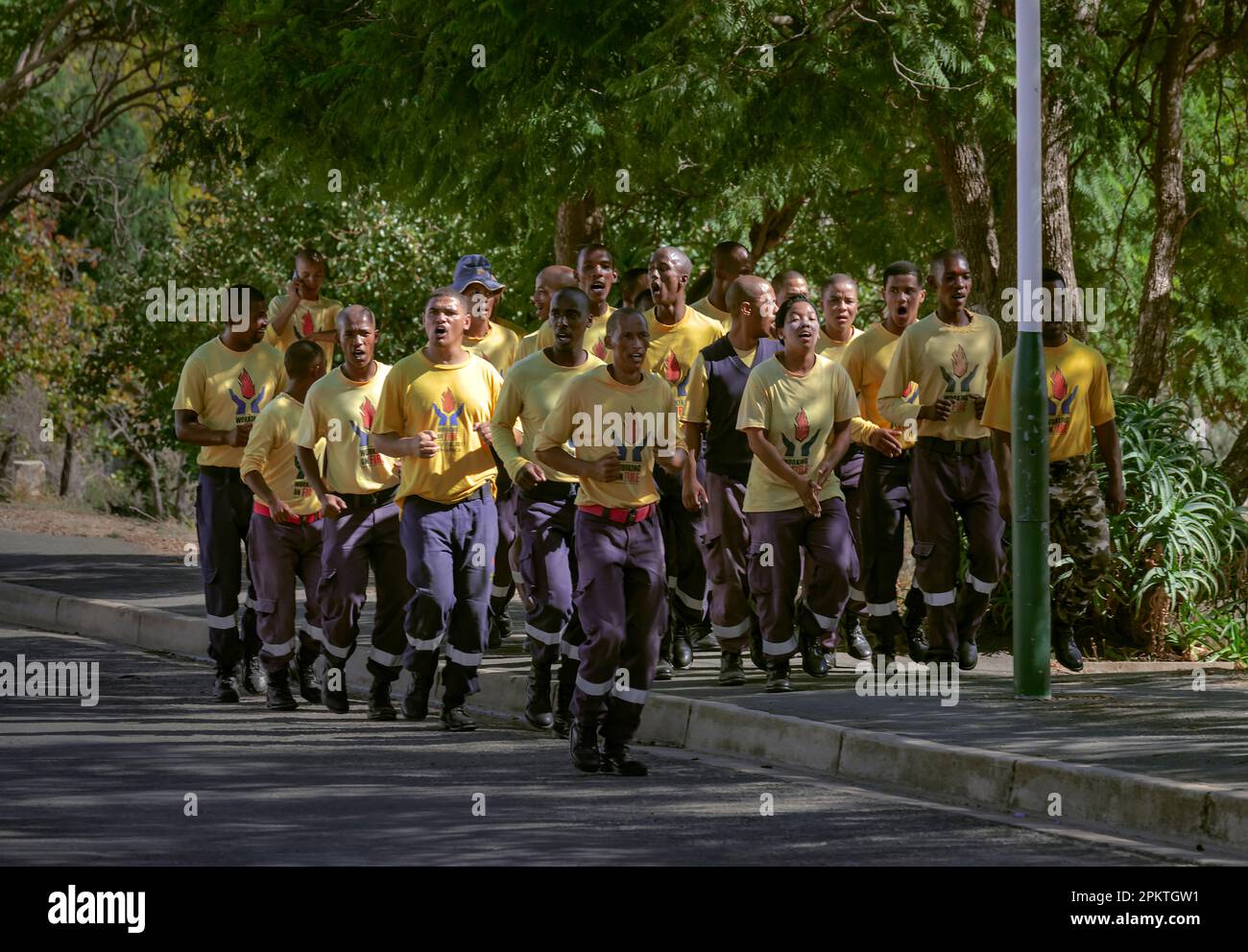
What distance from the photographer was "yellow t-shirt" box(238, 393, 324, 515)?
37.2 ft

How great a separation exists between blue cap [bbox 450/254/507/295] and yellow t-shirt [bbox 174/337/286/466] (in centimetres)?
123

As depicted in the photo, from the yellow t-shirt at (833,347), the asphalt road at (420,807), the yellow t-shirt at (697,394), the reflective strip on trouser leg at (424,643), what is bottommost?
the asphalt road at (420,807)

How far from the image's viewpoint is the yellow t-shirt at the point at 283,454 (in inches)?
446

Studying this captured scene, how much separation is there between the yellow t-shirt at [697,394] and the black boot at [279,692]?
102 inches

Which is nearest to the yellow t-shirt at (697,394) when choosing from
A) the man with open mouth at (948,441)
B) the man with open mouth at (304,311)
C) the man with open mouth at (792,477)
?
the man with open mouth at (792,477)

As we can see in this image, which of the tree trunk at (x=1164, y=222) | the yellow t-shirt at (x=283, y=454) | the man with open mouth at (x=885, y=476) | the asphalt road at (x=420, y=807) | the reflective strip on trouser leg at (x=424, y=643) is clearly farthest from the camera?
the tree trunk at (x=1164, y=222)

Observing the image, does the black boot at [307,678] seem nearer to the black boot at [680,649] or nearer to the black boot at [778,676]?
the black boot at [680,649]

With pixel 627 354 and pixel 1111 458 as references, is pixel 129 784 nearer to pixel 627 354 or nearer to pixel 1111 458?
pixel 627 354

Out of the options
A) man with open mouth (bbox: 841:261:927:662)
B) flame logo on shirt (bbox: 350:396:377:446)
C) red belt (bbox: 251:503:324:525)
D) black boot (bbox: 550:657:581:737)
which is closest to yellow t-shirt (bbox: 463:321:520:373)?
flame logo on shirt (bbox: 350:396:377:446)

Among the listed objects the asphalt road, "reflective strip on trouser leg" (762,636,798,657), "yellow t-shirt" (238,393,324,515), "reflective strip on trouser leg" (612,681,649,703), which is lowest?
the asphalt road

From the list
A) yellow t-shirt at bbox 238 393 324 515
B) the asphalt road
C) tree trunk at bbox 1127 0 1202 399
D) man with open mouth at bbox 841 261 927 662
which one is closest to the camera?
the asphalt road

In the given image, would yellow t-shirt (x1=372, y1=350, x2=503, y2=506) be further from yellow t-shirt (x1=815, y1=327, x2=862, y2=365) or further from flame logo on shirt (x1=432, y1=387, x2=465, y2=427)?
yellow t-shirt (x1=815, y1=327, x2=862, y2=365)

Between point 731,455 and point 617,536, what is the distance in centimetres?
242

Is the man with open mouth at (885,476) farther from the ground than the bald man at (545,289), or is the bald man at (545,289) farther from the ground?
the bald man at (545,289)
